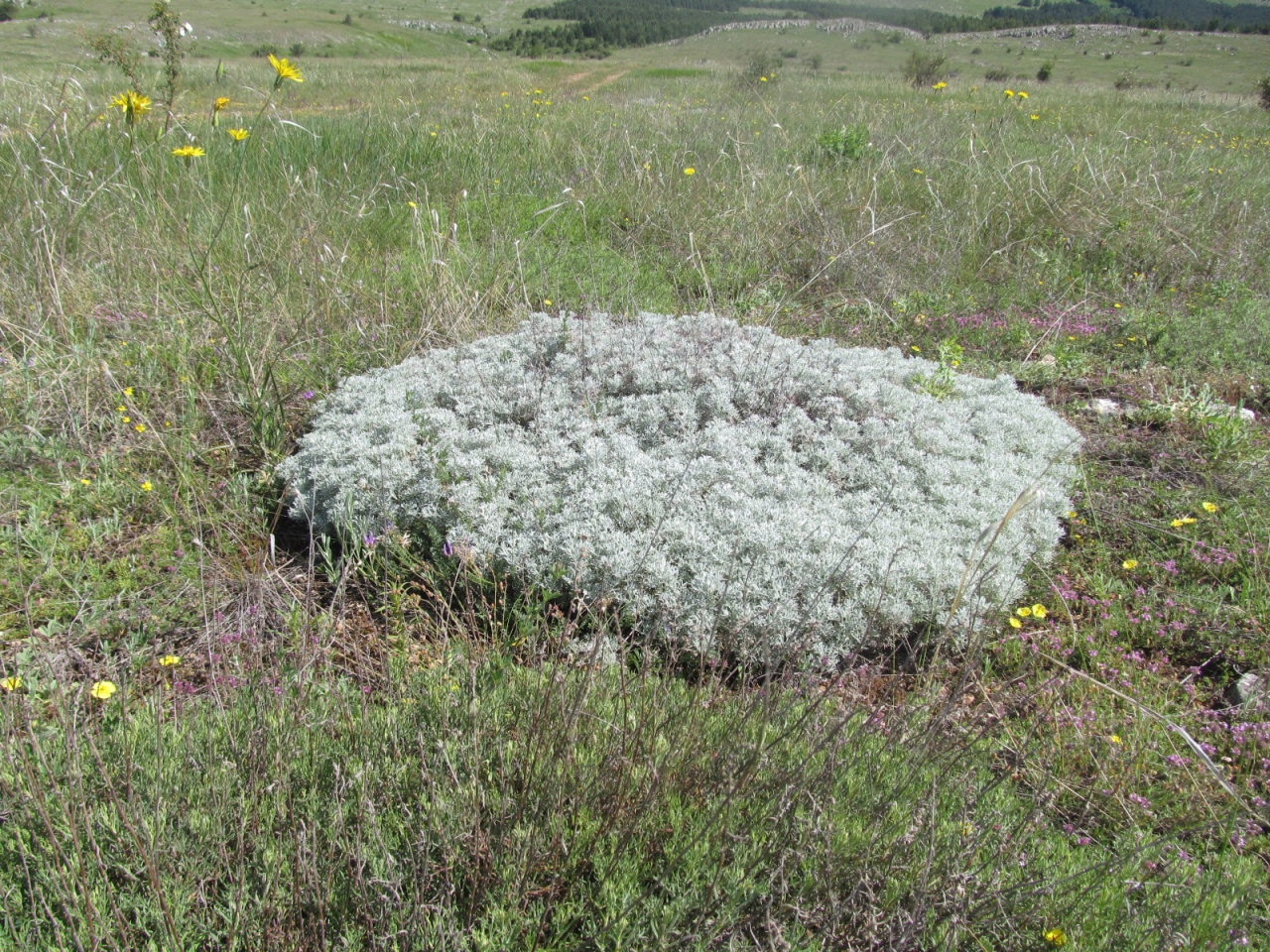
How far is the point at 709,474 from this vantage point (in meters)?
2.80

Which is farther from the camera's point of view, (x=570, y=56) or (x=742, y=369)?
(x=570, y=56)

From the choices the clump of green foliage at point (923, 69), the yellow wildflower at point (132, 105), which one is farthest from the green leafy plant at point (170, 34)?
the clump of green foliage at point (923, 69)

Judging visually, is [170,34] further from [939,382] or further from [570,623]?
[939,382]

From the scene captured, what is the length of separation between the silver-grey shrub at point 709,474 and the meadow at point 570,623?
0.64 ft

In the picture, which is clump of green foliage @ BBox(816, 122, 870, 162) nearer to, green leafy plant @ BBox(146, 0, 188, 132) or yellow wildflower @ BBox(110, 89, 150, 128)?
green leafy plant @ BBox(146, 0, 188, 132)

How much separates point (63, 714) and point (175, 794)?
0.41 metres

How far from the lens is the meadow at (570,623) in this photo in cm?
144

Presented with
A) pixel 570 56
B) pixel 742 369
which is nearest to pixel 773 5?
pixel 570 56

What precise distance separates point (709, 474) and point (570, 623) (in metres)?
1.01

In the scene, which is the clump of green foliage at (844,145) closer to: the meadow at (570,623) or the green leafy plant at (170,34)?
the meadow at (570,623)

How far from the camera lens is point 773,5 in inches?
3607

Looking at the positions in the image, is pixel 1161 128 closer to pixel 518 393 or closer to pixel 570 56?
pixel 518 393

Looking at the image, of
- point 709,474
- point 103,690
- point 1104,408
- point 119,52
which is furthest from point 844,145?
point 103,690

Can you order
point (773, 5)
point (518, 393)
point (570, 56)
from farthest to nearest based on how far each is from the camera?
point (773, 5) → point (570, 56) → point (518, 393)
